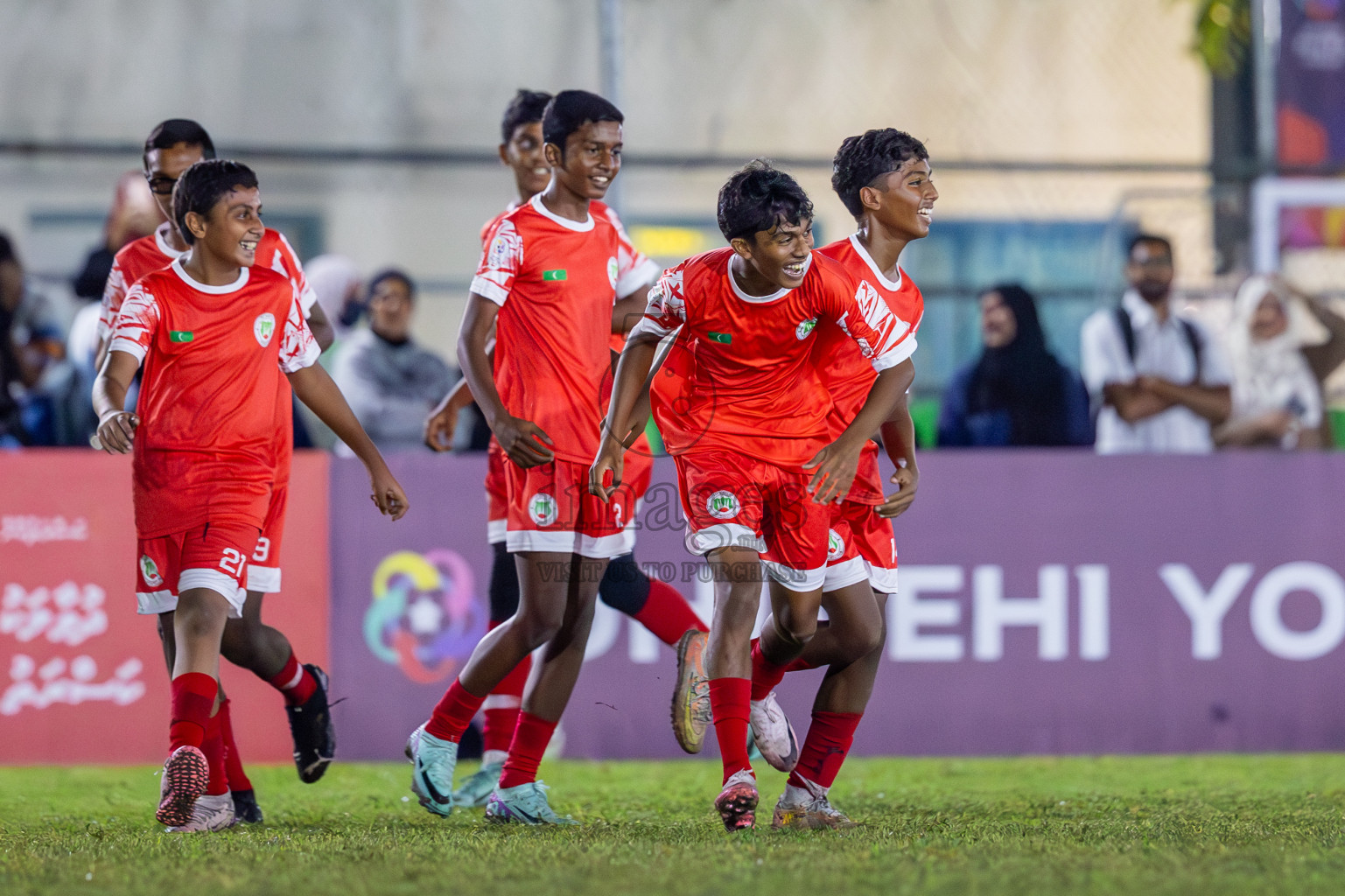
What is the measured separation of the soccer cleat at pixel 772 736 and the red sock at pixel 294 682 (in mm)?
1395

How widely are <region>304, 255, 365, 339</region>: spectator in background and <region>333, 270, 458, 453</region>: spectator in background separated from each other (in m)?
0.49

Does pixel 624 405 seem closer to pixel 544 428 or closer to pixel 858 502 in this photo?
Result: pixel 544 428

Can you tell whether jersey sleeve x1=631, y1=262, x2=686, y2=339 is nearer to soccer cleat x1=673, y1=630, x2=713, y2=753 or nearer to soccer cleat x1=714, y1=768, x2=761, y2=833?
soccer cleat x1=673, y1=630, x2=713, y2=753

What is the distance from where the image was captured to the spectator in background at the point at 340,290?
27.9 feet

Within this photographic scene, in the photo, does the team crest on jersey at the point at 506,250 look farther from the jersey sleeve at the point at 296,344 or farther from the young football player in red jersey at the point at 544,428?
the jersey sleeve at the point at 296,344

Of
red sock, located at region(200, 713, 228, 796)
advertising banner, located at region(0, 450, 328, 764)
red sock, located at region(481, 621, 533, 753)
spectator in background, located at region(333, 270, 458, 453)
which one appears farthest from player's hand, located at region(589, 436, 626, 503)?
spectator in background, located at region(333, 270, 458, 453)

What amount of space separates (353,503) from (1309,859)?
440 cm

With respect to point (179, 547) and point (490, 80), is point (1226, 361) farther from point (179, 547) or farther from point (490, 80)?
point (179, 547)

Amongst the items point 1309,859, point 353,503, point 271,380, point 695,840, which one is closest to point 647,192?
point 353,503

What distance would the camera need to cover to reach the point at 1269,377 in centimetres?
827

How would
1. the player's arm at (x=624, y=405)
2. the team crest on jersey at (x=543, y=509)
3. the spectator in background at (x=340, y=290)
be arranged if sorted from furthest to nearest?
1. the spectator in background at (x=340, y=290)
2. the team crest on jersey at (x=543, y=509)
3. the player's arm at (x=624, y=405)

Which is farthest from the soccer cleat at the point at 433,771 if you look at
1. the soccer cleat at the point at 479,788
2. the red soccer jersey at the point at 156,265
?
the red soccer jersey at the point at 156,265

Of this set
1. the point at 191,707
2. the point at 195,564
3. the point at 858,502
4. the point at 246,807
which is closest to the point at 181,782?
the point at 191,707

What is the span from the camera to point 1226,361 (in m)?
8.19
